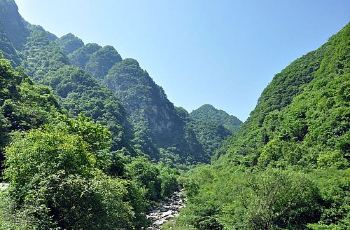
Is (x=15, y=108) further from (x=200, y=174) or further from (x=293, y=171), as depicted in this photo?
(x=293, y=171)

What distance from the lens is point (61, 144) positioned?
1324 inches

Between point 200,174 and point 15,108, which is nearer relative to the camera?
point 15,108

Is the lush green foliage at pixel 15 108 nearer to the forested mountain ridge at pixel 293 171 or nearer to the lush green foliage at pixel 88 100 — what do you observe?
the forested mountain ridge at pixel 293 171

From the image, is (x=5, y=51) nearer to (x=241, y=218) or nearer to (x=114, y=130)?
(x=114, y=130)

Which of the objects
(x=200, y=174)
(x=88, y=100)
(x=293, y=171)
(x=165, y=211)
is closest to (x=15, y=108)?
(x=165, y=211)

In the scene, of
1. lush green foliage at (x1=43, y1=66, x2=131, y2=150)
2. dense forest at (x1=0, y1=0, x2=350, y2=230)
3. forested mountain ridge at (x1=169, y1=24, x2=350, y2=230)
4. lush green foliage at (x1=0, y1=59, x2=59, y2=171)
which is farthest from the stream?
lush green foliage at (x1=43, y1=66, x2=131, y2=150)

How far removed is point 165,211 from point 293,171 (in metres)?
28.8

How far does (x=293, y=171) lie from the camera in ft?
173

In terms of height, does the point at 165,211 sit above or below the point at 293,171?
below

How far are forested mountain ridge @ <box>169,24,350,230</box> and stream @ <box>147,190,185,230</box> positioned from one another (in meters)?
4.52

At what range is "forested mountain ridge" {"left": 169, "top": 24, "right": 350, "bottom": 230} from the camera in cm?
4372

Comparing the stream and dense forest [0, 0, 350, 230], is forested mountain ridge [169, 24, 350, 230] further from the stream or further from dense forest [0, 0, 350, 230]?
the stream

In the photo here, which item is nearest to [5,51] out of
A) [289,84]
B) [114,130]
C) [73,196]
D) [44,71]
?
[44,71]

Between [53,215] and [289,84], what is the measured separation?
110490mm
